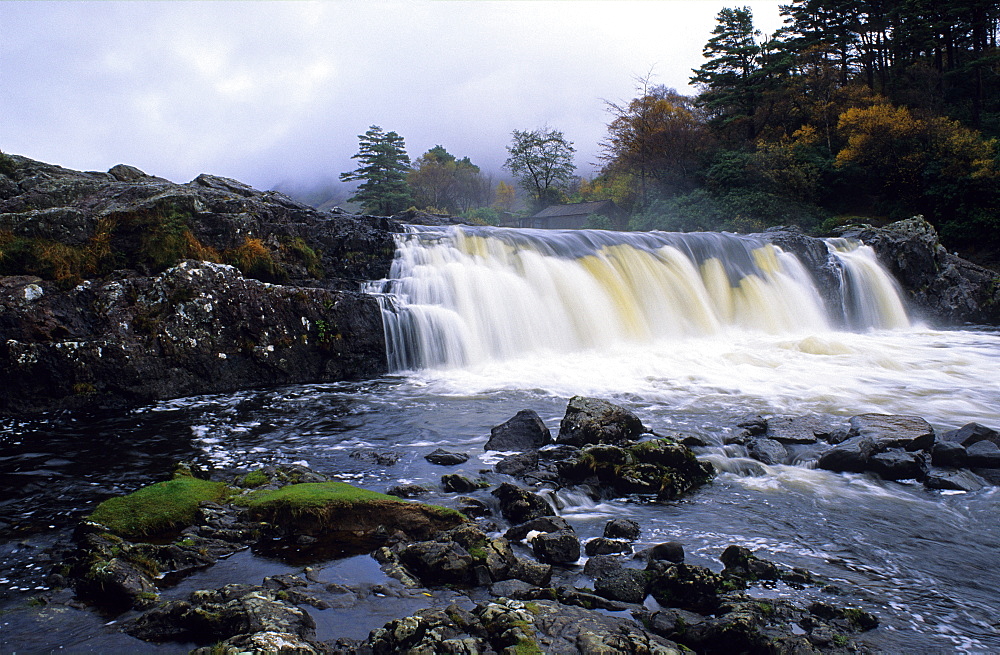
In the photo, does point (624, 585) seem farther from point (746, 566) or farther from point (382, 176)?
point (382, 176)

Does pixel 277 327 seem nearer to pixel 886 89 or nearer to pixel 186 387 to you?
pixel 186 387

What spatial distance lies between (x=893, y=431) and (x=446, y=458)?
5759 mm

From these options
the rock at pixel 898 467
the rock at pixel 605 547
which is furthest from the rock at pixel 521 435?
the rock at pixel 898 467

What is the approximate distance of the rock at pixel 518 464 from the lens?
665 cm

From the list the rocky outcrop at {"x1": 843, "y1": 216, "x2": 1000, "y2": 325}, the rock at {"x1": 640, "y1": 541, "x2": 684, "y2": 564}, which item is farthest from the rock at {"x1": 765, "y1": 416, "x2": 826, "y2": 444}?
the rocky outcrop at {"x1": 843, "y1": 216, "x2": 1000, "y2": 325}

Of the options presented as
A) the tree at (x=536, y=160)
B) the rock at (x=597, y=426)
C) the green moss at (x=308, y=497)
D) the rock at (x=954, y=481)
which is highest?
the tree at (x=536, y=160)

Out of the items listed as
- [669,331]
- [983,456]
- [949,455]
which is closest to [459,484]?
[949,455]

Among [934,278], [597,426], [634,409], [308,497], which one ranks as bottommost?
[634,409]

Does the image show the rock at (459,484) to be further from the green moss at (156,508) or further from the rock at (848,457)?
the rock at (848,457)

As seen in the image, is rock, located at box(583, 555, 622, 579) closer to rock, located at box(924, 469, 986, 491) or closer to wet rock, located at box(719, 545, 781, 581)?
wet rock, located at box(719, 545, 781, 581)

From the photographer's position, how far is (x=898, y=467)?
653cm

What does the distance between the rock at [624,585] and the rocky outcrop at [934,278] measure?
80.5 ft

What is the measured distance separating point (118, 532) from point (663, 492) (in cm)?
502

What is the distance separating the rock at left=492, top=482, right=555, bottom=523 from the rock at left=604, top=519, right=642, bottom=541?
1.94ft
